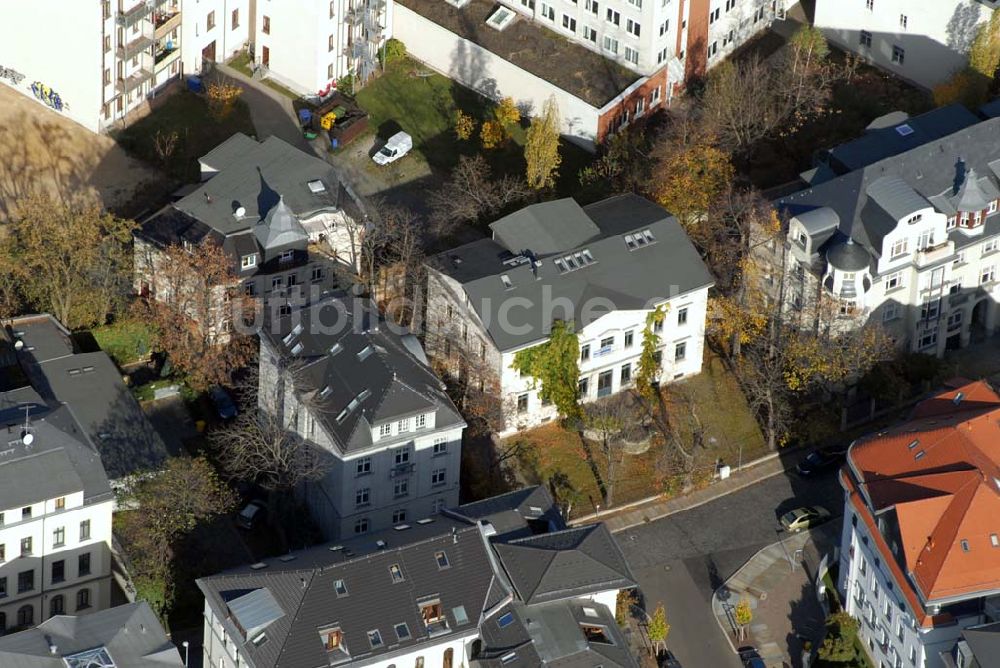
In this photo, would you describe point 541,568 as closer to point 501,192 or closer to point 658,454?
point 658,454

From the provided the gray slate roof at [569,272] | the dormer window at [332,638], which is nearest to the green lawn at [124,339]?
the gray slate roof at [569,272]

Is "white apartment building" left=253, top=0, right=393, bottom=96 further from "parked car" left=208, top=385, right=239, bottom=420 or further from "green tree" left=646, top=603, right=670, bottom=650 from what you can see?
"green tree" left=646, top=603, right=670, bottom=650

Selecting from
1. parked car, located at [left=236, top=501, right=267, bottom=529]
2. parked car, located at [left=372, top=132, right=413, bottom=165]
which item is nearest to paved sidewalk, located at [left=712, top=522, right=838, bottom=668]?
parked car, located at [left=236, top=501, right=267, bottom=529]

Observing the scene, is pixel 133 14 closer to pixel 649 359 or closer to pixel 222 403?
pixel 222 403

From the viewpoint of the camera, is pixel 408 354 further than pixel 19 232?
No

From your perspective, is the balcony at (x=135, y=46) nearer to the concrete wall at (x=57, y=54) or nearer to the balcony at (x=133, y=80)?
the concrete wall at (x=57, y=54)

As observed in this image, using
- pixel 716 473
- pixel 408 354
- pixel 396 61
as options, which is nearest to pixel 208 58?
pixel 396 61

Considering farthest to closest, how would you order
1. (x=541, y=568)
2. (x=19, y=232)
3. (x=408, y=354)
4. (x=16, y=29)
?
(x=16, y=29), (x=19, y=232), (x=408, y=354), (x=541, y=568)
